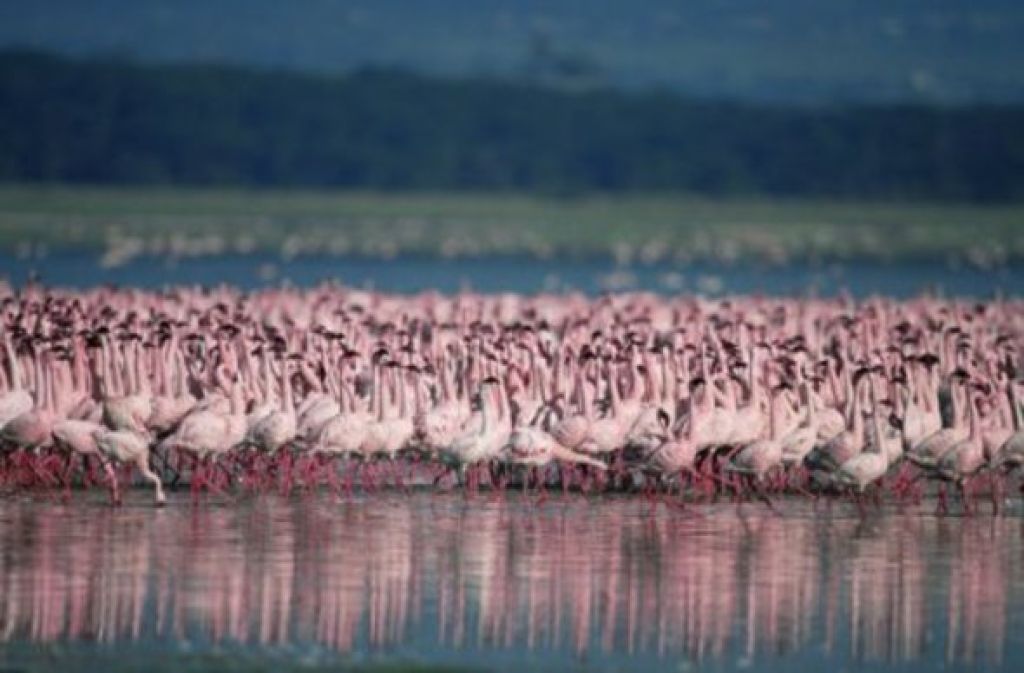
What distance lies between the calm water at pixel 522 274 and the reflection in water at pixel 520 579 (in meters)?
39.2

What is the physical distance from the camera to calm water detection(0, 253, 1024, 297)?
70.3 m

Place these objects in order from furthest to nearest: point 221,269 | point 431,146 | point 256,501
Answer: point 431,146
point 221,269
point 256,501

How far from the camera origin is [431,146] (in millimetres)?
160375

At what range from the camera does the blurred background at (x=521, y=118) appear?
142 metres

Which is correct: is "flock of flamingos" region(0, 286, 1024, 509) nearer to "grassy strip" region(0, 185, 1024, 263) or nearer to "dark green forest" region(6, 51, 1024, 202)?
"grassy strip" region(0, 185, 1024, 263)

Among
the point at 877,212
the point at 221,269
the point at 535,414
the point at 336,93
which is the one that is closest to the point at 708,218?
the point at 877,212

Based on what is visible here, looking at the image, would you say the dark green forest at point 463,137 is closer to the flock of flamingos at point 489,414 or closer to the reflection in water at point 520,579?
the flock of flamingos at point 489,414

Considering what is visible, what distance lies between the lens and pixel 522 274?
8406cm

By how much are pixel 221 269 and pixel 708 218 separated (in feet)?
199

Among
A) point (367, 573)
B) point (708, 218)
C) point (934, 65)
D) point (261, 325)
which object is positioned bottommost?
point (367, 573)

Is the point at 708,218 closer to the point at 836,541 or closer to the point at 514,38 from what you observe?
the point at 514,38

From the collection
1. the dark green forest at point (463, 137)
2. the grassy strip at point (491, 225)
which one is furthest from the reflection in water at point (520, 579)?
the dark green forest at point (463, 137)

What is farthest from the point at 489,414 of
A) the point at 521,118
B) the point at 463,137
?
the point at 521,118

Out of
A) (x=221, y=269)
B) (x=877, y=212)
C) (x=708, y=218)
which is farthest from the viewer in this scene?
(x=877, y=212)
